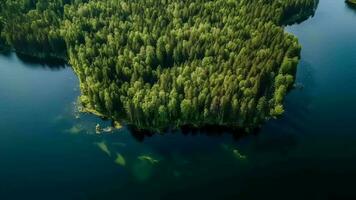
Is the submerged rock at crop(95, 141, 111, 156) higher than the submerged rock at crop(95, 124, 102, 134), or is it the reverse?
the submerged rock at crop(95, 124, 102, 134)

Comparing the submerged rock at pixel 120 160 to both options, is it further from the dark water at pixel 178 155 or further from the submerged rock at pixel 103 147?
the submerged rock at pixel 103 147

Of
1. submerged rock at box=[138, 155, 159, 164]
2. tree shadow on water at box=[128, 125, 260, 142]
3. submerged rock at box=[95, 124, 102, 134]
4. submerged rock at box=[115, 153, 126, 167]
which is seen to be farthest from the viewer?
submerged rock at box=[95, 124, 102, 134]

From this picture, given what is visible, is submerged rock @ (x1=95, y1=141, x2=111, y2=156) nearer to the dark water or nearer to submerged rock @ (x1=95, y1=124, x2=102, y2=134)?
the dark water

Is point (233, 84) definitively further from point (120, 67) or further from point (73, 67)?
point (73, 67)

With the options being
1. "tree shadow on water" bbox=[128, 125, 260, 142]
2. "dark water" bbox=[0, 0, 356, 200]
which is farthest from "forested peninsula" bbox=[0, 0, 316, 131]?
"dark water" bbox=[0, 0, 356, 200]

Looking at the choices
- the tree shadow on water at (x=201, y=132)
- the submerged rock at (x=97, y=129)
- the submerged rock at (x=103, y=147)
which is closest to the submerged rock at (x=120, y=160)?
the submerged rock at (x=103, y=147)
